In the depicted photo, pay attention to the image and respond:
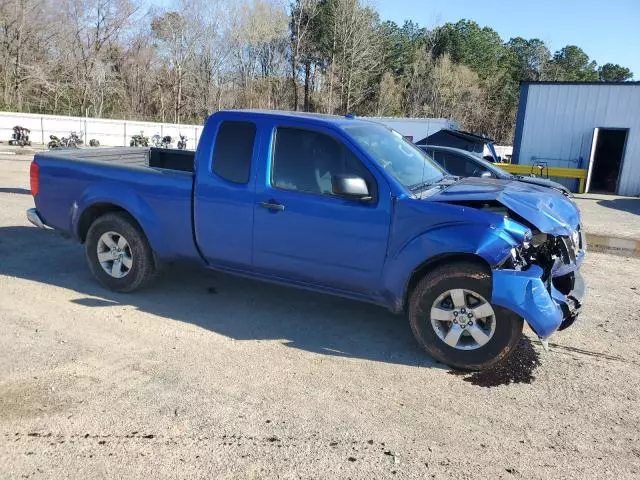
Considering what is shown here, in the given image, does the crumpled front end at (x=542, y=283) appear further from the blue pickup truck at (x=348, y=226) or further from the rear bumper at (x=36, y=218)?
the rear bumper at (x=36, y=218)

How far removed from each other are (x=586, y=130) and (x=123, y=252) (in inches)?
816

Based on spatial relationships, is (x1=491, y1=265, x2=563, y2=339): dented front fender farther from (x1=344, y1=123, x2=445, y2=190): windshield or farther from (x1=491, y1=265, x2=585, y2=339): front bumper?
(x1=344, y1=123, x2=445, y2=190): windshield

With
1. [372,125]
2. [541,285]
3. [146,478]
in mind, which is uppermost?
[372,125]

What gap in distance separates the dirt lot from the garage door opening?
60.8 ft

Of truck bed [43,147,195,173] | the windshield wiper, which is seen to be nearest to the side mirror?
the windshield wiper

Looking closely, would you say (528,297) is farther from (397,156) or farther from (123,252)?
(123,252)

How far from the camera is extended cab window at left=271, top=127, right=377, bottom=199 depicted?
14.7 feet

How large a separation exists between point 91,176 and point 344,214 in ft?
9.49

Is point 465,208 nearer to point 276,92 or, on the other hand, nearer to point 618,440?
point 618,440

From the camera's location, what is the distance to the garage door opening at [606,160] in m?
21.5

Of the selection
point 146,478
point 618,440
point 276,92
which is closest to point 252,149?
point 146,478

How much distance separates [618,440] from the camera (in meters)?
3.22

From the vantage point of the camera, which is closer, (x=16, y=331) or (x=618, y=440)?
A: (x=618, y=440)

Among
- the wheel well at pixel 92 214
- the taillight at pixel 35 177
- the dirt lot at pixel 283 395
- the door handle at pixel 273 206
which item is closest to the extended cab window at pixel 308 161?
the door handle at pixel 273 206
